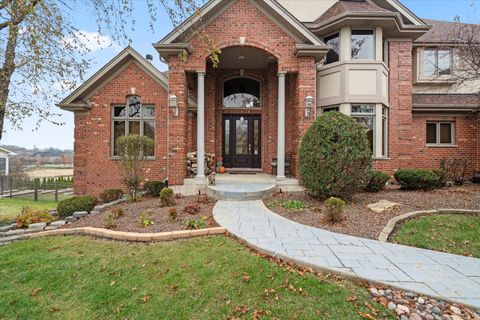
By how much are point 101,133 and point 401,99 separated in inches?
478

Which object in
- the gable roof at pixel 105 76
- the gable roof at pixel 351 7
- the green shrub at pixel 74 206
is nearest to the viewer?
the green shrub at pixel 74 206

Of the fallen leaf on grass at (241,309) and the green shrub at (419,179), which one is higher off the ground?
the green shrub at (419,179)

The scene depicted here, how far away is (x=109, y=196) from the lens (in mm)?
8188

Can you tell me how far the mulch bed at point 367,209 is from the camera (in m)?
5.05

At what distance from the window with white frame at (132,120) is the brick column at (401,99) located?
9.71m

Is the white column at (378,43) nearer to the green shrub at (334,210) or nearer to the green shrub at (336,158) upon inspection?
the green shrub at (336,158)

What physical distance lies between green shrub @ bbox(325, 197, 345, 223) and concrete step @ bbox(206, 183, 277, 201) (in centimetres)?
252

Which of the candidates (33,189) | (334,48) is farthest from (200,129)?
(33,189)

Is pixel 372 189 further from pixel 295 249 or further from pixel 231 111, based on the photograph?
pixel 231 111

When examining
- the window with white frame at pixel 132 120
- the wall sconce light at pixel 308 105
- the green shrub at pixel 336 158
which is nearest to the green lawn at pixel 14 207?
the window with white frame at pixel 132 120

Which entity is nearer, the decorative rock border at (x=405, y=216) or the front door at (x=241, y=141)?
the decorative rock border at (x=405, y=216)

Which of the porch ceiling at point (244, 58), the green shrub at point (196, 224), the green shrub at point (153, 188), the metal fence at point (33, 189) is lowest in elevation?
the metal fence at point (33, 189)

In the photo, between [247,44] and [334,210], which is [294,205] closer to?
[334,210]

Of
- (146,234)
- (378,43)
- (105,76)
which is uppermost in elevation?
(378,43)
